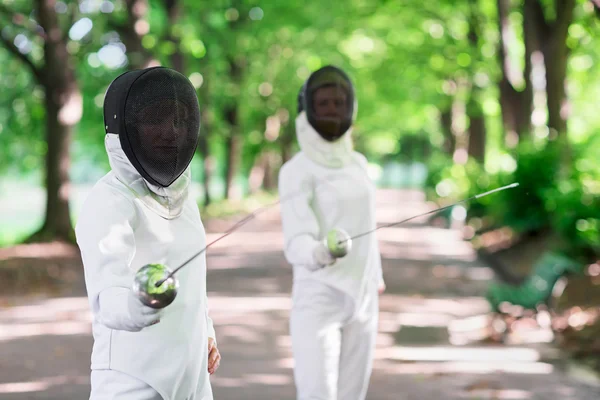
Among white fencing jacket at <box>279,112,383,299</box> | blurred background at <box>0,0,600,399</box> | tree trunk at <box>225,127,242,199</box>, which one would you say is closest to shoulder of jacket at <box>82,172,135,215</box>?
white fencing jacket at <box>279,112,383,299</box>

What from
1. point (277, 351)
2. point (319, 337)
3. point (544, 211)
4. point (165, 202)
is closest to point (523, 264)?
point (544, 211)

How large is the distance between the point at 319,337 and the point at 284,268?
11896 millimetres

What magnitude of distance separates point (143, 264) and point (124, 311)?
1.10ft

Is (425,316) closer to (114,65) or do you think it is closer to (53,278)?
(53,278)

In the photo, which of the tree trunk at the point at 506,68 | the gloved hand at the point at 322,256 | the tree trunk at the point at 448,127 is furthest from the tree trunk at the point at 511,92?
the tree trunk at the point at 448,127

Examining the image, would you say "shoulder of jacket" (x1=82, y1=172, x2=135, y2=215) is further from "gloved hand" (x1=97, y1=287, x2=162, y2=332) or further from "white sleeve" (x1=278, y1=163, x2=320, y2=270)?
"white sleeve" (x1=278, y1=163, x2=320, y2=270)

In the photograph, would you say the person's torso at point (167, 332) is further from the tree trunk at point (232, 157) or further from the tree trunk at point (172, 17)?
the tree trunk at point (232, 157)

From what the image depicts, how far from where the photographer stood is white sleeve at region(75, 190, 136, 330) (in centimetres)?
252

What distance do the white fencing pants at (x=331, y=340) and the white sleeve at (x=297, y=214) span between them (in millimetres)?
259

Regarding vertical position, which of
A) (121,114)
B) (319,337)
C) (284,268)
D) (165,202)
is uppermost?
(121,114)

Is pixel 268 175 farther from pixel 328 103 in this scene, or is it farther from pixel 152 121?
pixel 152 121

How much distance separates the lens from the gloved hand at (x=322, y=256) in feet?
12.5

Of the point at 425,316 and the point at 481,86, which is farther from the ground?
the point at 481,86

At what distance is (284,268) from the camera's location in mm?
16266
